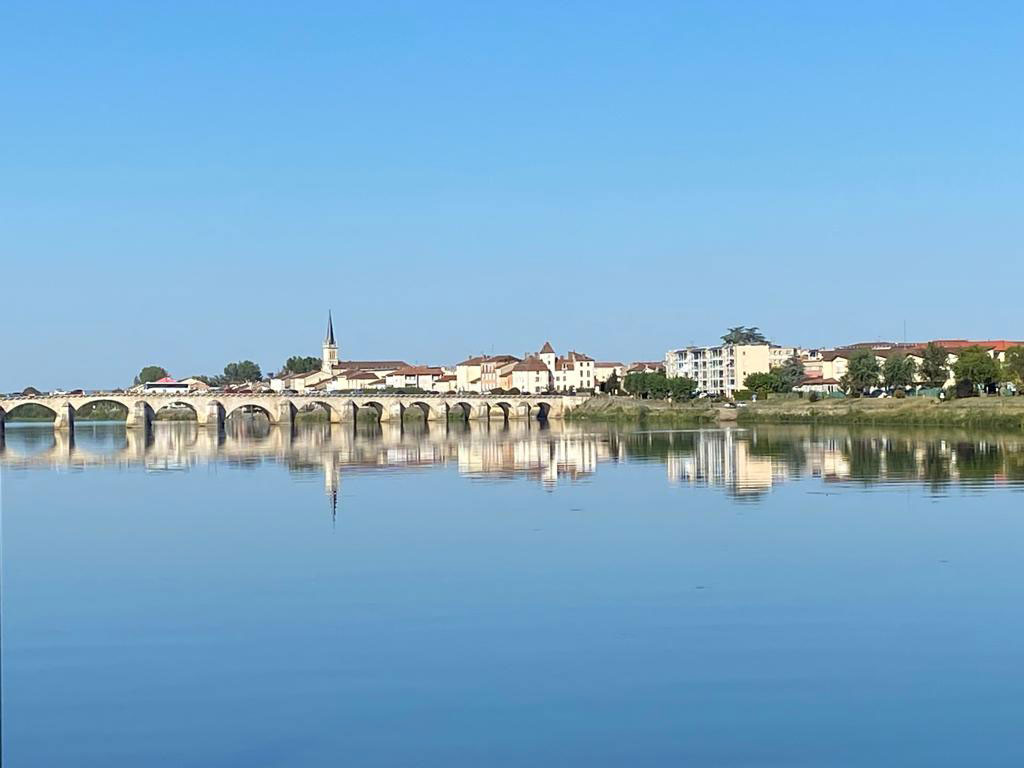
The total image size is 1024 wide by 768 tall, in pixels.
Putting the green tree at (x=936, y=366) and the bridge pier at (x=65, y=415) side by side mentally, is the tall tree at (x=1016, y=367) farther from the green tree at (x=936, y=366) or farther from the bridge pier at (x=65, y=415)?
the bridge pier at (x=65, y=415)

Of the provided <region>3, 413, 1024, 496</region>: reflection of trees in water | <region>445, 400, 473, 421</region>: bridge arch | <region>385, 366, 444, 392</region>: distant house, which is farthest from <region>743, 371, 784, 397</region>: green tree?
<region>385, 366, 444, 392</region>: distant house

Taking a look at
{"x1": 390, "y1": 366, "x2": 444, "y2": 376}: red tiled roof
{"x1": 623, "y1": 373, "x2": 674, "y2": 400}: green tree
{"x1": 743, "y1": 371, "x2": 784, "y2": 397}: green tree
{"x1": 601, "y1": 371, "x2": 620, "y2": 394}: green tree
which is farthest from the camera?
{"x1": 390, "y1": 366, "x2": 444, "y2": 376}: red tiled roof

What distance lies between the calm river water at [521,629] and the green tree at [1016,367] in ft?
166

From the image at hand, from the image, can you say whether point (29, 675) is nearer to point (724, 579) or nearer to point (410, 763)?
point (410, 763)

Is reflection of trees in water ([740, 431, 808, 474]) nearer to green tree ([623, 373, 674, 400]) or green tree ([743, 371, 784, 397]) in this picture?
green tree ([743, 371, 784, 397])

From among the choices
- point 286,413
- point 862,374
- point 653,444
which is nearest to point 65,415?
point 286,413

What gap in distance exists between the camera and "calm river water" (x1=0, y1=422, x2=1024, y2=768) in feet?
34.7

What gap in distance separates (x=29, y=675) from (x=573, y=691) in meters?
5.21

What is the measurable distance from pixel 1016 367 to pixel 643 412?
24655 millimetres

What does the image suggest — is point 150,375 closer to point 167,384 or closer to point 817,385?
point 167,384

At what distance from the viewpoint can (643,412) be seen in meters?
93.1

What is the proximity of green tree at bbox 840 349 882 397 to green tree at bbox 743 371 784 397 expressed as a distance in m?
7.39

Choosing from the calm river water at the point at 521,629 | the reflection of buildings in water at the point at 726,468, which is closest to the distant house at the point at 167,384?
the reflection of buildings in water at the point at 726,468

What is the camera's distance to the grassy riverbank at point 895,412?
216ft
